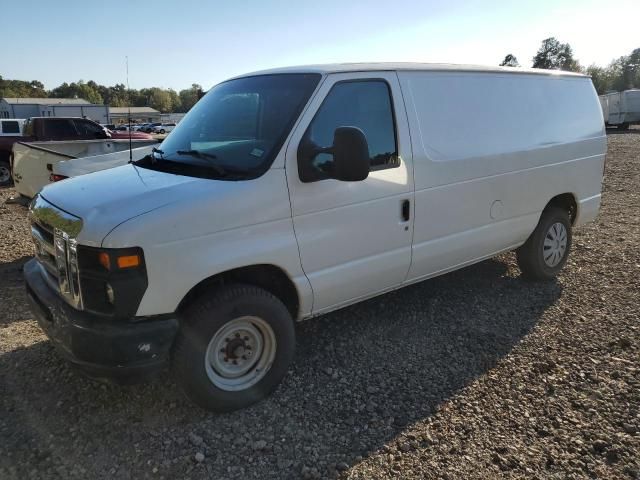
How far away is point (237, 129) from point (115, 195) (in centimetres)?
101

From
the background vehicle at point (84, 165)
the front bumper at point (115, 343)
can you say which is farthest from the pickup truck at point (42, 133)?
the front bumper at point (115, 343)

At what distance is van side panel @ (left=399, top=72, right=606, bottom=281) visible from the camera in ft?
13.3

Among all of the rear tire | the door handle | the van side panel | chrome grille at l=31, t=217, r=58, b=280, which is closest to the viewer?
chrome grille at l=31, t=217, r=58, b=280

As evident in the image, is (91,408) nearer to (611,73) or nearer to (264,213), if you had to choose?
(264,213)

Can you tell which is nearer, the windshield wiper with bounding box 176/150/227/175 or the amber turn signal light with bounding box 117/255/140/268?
the amber turn signal light with bounding box 117/255/140/268

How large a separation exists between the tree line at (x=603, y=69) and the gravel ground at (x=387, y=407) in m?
105

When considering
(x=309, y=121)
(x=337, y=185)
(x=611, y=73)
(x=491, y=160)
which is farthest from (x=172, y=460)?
(x=611, y=73)

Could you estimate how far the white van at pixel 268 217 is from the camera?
282cm

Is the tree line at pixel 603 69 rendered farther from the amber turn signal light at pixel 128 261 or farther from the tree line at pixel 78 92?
the amber turn signal light at pixel 128 261

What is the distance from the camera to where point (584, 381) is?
3607 mm

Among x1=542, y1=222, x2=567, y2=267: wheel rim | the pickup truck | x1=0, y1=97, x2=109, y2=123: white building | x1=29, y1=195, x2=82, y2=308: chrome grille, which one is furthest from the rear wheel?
x1=0, y1=97, x2=109, y2=123: white building

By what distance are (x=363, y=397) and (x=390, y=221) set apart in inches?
50.0

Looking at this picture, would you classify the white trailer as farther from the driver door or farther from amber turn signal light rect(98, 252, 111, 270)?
amber turn signal light rect(98, 252, 111, 270)

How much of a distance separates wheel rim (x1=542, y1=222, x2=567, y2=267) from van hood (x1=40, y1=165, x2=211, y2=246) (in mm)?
3780
